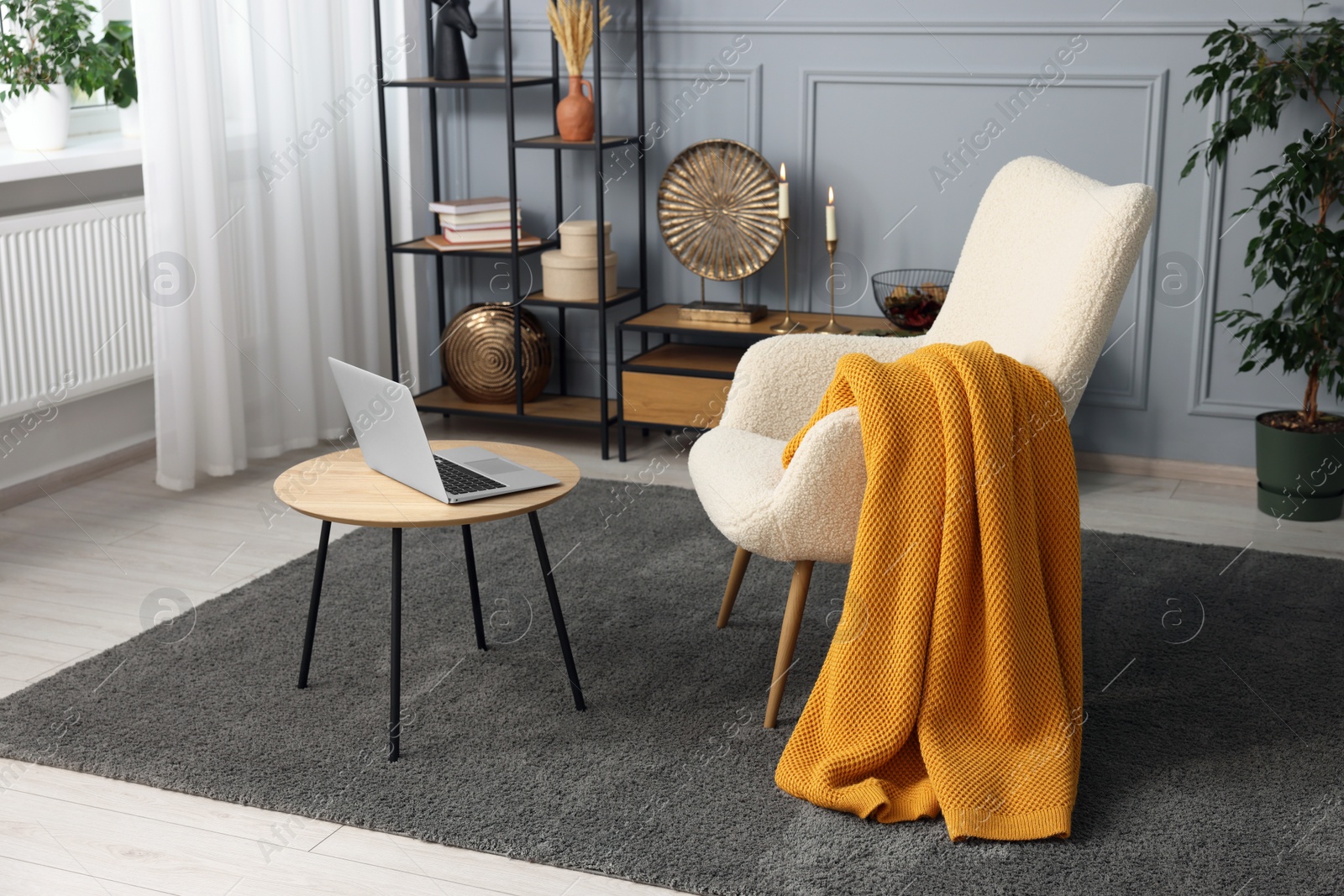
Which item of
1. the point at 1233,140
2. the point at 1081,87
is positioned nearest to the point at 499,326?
the point at 1081,87

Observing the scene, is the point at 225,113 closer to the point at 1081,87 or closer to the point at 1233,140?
the point at 1081,87

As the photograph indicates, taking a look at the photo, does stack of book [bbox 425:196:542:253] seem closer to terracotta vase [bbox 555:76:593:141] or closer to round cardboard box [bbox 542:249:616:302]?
round cardboard box [bbox 542:249:616:302]

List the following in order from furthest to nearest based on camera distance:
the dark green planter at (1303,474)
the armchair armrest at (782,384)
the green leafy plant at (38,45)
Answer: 1. the green leafy plant at (38,45)
2. the dark green planter at (1303,474)
3. the armchair armrest at (782,384)

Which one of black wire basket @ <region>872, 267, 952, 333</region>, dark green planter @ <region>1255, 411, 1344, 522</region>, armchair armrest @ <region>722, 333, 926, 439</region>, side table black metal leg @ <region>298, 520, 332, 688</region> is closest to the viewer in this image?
side table black metal leg @ <region>298, 520, 332, 688</region>

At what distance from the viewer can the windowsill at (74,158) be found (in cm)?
311

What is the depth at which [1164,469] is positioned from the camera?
350cm

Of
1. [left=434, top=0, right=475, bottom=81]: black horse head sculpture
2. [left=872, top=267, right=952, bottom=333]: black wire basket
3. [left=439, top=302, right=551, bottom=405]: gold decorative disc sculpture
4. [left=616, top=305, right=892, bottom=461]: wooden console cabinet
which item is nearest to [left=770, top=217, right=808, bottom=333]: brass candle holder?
[left=616, top=305, right=892, bottom=461]: wooden console cabinet

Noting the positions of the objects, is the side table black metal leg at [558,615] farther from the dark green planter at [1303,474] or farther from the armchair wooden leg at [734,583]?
the dark green planter at [1303,474]

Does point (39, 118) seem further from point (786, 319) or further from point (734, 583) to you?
point (734, 583)

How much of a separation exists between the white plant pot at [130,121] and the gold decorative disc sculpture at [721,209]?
4.58ft

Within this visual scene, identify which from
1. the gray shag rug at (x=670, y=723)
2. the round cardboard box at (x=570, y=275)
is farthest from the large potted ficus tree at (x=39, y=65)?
the gray shag rug at (x=670, y=723)

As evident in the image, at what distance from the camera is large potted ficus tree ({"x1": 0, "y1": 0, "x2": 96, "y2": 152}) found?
126 inches

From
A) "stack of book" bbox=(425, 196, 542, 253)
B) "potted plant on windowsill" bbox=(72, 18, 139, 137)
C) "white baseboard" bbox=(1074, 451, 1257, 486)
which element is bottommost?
"white baseboard" bbox=(1074, 451, 1257, 486)

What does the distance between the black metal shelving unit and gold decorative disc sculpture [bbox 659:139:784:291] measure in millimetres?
124
